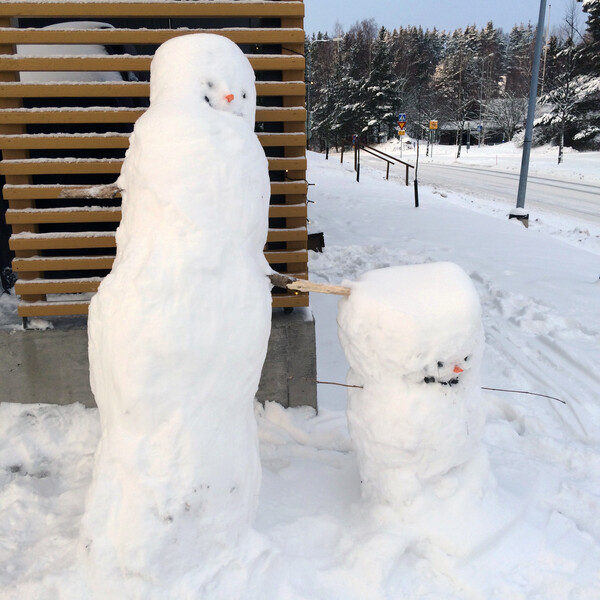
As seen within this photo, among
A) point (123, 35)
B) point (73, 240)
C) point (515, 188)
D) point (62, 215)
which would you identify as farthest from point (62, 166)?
point (515, 188)

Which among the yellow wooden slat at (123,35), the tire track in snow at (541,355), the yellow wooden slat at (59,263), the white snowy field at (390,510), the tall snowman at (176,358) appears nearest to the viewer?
the tall snowman at (176,358)

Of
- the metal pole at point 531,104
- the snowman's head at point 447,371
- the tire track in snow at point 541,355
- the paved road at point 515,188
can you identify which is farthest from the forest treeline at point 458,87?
the snowman's head at point 447,371

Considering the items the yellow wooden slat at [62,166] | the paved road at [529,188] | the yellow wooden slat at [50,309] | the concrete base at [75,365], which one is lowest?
the paved road at [529,188]

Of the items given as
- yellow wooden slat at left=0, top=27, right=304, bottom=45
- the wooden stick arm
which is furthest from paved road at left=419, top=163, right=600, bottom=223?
the wooden stick arm

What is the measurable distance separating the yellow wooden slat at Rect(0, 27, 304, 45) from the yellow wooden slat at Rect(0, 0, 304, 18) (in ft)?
0.30

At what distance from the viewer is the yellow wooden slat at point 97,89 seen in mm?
3318

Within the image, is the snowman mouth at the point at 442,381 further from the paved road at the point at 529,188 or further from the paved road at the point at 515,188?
the paved road at the point at 529,188

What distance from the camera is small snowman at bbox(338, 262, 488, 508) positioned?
96.8 inches

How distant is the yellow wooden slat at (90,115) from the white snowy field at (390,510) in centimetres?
136

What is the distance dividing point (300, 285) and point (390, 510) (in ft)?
3.88

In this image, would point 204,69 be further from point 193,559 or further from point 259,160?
point 193,559

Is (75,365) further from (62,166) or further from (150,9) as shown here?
(150,9)

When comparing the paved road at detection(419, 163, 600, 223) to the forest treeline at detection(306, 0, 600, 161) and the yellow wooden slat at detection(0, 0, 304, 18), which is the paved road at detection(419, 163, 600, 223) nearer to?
the forest treeline at detection(306, 0, 600, 161)

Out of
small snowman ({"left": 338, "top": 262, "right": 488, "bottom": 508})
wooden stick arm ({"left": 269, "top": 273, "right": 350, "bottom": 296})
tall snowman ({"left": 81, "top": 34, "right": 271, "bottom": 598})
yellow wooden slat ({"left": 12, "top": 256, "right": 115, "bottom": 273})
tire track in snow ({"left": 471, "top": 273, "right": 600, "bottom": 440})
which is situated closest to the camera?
tall snowman ({"left": 81, "top": 34, "right": 271, "bottom": 598})
